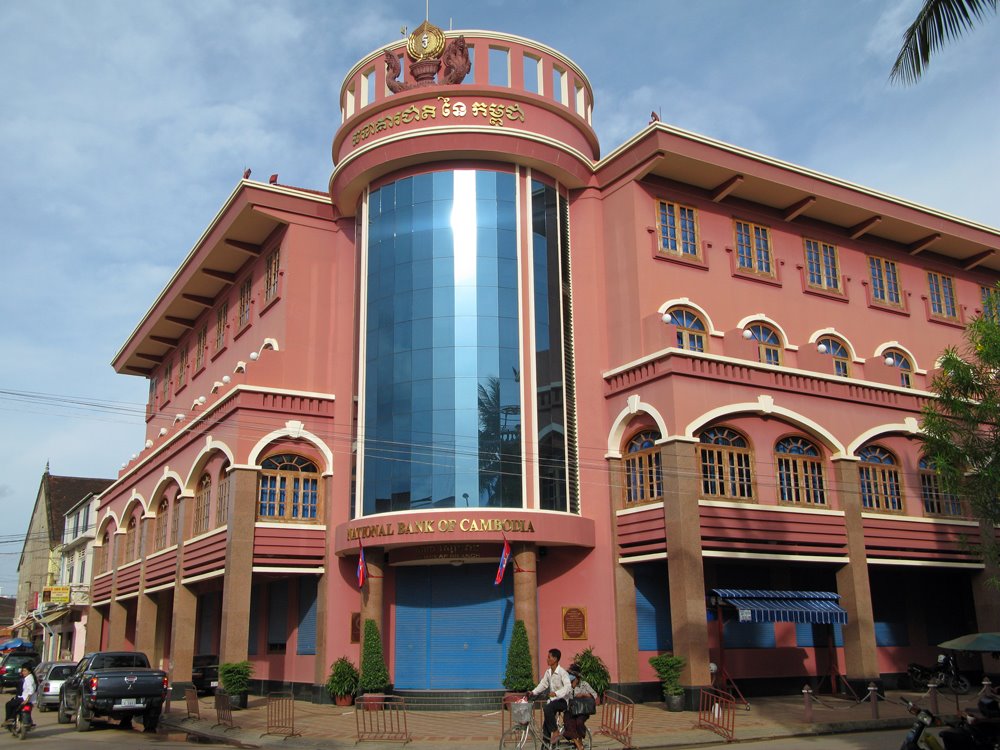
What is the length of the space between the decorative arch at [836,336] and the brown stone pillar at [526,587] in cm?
1223

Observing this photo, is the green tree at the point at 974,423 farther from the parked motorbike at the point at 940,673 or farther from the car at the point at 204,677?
the car at the point at 204,677

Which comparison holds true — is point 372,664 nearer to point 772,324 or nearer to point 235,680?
point 235,680

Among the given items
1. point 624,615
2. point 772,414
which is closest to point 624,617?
point 624,615

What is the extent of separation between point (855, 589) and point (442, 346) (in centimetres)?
1338

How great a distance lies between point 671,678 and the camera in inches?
942

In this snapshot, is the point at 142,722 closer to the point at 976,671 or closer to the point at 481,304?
the point at 481,304

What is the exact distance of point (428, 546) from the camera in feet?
87.9

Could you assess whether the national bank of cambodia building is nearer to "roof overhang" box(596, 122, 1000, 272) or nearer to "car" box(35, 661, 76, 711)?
"roof overhang" box(596, 122, 1000, 272)

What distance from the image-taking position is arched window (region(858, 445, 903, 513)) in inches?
1149

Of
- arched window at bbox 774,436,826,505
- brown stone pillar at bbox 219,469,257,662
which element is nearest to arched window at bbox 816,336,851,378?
arched window at bbox 774,436,826,505

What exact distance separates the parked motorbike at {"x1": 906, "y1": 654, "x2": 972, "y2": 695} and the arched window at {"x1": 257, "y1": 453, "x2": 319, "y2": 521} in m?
18.8

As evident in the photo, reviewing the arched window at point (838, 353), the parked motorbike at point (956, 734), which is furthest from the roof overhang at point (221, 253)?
the parked motorbike at point (956, 734)

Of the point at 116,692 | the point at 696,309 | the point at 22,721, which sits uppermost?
the point at 696,309

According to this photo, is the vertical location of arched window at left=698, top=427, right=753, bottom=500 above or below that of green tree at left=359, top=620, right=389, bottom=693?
above
